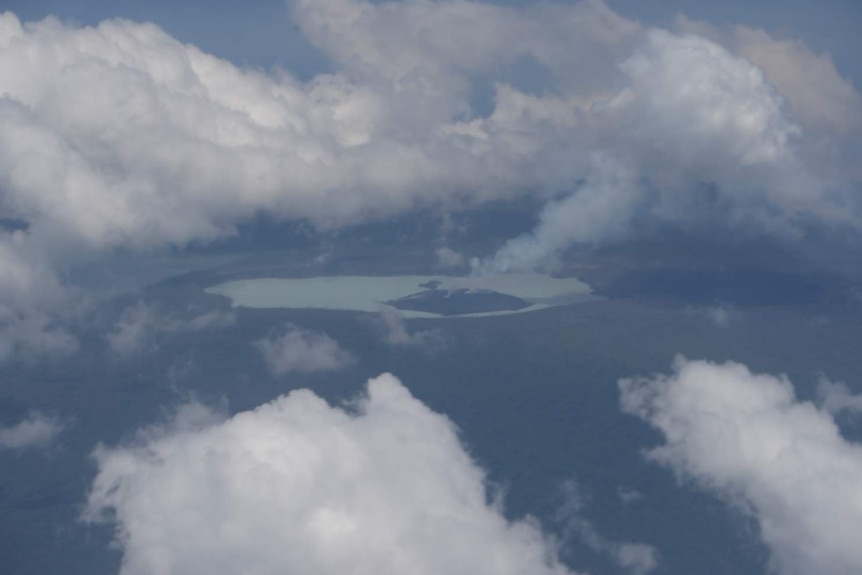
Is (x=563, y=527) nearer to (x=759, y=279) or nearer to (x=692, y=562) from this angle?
(x=692, y=562)

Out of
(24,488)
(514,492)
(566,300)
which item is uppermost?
(566,300)

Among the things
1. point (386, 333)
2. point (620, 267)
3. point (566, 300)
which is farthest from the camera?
point (620, 267)

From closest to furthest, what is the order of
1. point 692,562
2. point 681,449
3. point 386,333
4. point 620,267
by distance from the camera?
point 692,562, point 681,449, point 386,333, point 620,267

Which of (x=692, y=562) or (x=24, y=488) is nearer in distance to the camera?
(x=692, y=562)

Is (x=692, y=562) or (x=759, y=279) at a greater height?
(x=759, y=279)

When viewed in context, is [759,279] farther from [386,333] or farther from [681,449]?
[681,449]

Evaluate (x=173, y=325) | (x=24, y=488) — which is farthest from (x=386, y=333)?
(x=24, y=488)

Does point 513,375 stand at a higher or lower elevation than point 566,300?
lower

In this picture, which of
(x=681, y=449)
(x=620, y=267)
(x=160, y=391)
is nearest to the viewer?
(x=681, y=449)

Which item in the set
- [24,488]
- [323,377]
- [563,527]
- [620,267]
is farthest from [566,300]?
[24,488]
